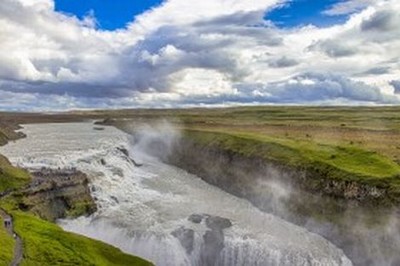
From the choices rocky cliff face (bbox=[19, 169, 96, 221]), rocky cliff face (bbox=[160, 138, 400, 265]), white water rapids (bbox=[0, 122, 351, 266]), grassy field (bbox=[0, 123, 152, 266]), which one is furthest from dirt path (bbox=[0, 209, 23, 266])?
rocky cliff face (bbox=[160, 138, 400, 265])

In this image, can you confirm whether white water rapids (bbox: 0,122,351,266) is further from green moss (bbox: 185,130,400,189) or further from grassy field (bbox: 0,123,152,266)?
green moss (bbox: 185,130,400,189)

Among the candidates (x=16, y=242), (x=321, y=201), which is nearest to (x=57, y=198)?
(x=16, y=242)

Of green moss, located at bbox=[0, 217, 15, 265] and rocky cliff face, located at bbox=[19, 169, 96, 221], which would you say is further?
rocky cliff face, located at bbox=[19, 169, 96, 221]

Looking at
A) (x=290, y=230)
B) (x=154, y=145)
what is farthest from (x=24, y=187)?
(x=154, y=145)

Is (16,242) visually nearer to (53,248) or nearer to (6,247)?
(6,247)

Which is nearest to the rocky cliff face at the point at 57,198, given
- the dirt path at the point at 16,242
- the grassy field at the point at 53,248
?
the dirt path at the point at 16,242

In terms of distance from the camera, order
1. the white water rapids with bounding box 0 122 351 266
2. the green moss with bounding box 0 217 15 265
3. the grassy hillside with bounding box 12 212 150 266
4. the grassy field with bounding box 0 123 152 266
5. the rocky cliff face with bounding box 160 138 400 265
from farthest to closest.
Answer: the rocky cliff face with bounding box 160 138 400 265
the white water rapids with bounding box 0 122 351 266
the grassy hillside with bounding box 12 212 150 266
the grassy field with bounding box 0 123 152 266
the green moss with bounding box 0 217 15 265

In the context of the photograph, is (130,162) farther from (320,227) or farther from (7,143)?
(320,227)

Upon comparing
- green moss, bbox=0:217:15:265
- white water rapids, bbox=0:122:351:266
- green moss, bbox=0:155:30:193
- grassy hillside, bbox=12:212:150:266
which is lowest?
white water rapids, bbox=0:122:351:266
